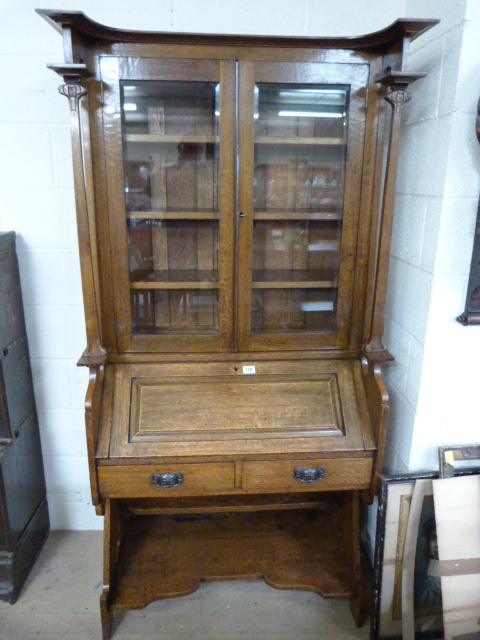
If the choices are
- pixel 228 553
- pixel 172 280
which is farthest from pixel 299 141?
pixel 228 553

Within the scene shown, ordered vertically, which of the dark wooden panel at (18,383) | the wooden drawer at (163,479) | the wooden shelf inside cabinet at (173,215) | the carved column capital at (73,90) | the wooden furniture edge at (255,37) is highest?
the wooden furniture edge at (255,37)

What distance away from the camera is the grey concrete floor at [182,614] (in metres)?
1.55

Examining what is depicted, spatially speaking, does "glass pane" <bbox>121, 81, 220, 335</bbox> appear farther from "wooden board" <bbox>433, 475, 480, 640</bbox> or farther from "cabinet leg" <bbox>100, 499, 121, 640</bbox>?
"wooden board" <bbox>433, 475, 480, 640</bbox>

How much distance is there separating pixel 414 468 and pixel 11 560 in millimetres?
1436

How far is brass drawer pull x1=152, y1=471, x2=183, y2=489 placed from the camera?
4.58 ft

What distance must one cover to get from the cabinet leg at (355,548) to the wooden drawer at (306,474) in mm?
234

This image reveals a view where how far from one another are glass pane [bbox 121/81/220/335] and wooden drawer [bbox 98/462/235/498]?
1.39 feet

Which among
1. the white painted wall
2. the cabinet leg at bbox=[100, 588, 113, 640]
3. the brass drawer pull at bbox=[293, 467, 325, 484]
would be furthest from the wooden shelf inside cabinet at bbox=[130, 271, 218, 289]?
the cabinet leg at bbox=[100, 588, 113, 640]

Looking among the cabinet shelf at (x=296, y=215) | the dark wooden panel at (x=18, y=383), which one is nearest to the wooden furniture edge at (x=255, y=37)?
the cabinet shelf at (x=296, y=215)

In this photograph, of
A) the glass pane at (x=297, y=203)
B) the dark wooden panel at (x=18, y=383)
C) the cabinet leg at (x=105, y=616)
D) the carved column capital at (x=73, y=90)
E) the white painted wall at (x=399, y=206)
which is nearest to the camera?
the carved column capital at (x=73, y=90)

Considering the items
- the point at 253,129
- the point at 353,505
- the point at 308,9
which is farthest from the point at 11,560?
the point at 308,9

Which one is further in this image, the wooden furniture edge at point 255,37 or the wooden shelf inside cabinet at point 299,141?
the wooden shelf inside cabinet at point 299,141

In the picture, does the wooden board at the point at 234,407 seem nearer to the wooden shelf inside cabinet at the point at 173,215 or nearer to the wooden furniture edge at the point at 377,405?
the wooden furniture edge at the point at 377,405

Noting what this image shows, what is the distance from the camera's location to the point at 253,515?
1.92 metres
